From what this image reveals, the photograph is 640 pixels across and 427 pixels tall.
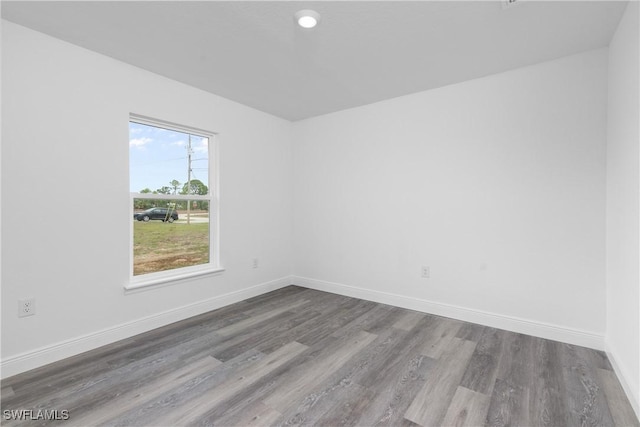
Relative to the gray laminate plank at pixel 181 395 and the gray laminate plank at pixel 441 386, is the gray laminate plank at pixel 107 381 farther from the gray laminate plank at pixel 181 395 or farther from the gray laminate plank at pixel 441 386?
the gray laminate plank at pixel 441 386

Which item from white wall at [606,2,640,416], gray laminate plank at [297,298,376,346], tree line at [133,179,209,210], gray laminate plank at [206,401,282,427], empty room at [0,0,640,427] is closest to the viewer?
gray laminate plank at [206,401,282,427]

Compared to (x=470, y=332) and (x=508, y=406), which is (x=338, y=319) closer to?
(x=470, y=332)

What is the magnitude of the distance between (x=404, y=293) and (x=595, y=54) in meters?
2.80

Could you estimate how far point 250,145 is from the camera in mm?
3957

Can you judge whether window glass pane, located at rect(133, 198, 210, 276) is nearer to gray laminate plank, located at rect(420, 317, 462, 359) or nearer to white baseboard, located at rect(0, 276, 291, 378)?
Result: white baseboard, located at rect(0, 276, 291, 378)

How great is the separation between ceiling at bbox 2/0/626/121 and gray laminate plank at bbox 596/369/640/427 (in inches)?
97.4

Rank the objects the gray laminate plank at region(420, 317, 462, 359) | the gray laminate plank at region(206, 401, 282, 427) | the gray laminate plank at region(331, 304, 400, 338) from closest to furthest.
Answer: the gray laminate plank at region(206, 401, 282, 427) < the gray laminate plank at region(420, 317, 462, 359) < the gray laminate plank at region(331, 304, 400, 338)

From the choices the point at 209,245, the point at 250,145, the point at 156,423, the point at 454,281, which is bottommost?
the point at 156,423

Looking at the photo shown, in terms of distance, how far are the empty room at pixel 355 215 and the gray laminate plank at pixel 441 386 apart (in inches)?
0.7

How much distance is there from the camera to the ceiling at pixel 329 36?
200cm

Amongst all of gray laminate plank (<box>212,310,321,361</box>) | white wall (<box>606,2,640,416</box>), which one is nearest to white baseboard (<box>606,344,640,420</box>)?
Answer: white wall (<box>606,2,640,416</box>)

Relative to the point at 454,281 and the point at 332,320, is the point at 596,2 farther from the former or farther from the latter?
the point at 332,320

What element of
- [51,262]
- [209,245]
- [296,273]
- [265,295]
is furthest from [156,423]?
[296,273]

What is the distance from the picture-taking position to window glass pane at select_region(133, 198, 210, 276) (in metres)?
2.97
